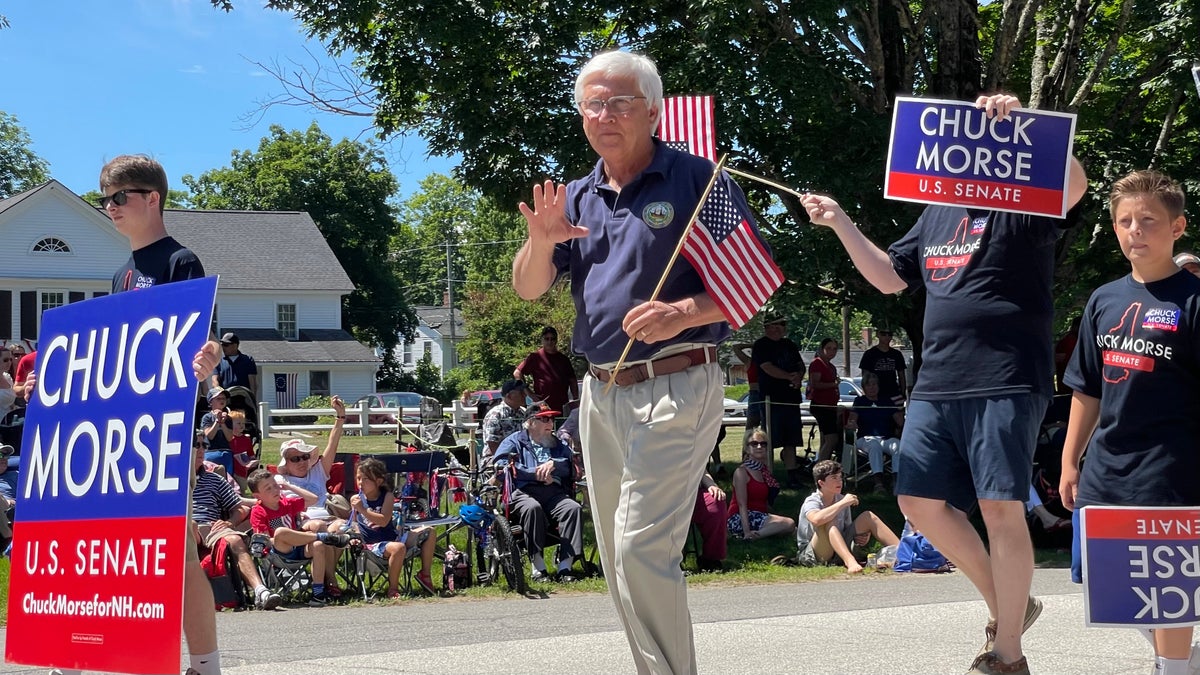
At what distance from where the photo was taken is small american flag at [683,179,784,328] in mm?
4375

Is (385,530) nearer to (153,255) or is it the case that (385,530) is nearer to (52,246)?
(153,255)

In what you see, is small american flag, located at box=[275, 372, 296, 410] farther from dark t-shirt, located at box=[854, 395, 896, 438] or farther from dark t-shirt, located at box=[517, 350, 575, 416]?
dark t-shirt, located at box=[854, 395, 896, 438]

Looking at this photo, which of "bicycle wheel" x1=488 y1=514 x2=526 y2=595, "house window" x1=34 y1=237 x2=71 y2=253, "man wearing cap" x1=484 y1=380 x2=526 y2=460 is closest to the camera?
"bicycle wheel" x1=488 y1=514 x2=526 y2=595

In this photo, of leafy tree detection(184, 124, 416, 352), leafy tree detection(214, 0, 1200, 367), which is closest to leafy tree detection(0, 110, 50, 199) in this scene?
leafy tree detection(184, 124, 416, 352)

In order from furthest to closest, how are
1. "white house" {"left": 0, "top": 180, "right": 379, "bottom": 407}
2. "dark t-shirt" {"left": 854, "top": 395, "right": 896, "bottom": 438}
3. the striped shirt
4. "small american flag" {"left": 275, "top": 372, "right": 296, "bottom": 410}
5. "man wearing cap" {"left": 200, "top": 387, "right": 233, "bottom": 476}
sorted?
"small american flag" {"left": 275, "top": 372, "right": 296, "bottom": 410} < "white house" {"left": 0, "top": 180, "right": 379, "bottom": 407} < "dark t-shirt" {"left": 854, "top": 395, "right": 896, "bottom": 438} < "man wearing cap" {"left": 200, "top": 387, "right": 233, "bottom": 476} < the striped shirt

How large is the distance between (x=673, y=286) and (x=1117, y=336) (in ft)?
5.96

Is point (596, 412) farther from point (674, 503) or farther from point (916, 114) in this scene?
point (916, 114)

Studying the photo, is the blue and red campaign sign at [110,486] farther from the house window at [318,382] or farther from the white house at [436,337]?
the white house at [436,337]

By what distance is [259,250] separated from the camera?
58000 mm

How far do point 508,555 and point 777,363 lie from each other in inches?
287

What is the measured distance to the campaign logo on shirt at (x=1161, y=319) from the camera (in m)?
4.86

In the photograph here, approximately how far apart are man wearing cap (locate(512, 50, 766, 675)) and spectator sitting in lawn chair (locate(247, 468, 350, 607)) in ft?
19.5

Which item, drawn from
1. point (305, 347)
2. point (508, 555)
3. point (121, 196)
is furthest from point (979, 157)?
point (305, 347)

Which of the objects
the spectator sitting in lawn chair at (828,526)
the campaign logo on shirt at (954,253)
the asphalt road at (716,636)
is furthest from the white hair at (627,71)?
the spectator sitting in lawn chair at (828,526)
